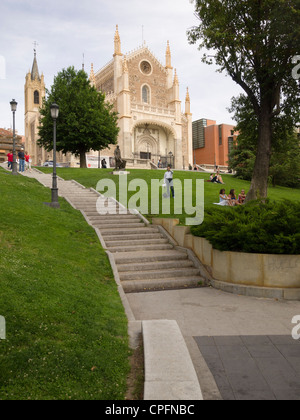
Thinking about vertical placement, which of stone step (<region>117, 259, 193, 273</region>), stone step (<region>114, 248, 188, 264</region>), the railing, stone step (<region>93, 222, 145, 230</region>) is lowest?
stone step (<region>117, 259, 193, 273</region>)

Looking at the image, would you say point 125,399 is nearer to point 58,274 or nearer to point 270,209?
point 58,274

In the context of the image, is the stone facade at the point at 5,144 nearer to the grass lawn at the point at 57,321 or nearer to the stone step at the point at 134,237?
the stone step at the point at 134,237

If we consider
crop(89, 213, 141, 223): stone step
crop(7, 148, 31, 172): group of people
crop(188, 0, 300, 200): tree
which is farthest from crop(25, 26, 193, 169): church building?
crop(89, 213, 141, 223): stone step

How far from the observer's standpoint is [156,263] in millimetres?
8898

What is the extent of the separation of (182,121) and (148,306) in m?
55.2

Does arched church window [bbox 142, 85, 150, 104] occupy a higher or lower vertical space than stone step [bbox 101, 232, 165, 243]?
higher

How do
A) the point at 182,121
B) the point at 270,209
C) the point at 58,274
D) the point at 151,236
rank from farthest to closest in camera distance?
the point at 182,121 < the point at 151,236 < the point at 270,209 < the point at 58,274

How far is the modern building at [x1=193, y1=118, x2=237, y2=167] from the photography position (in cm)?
6259

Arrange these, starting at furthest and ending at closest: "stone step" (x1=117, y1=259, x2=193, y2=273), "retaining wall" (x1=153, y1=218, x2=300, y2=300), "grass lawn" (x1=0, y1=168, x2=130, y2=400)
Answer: "stone step" (x1=117, y1=259, x2=193, y2=273)
"retaining wall" (x1=153, y1=218, x2=300, y2=300)
"grass lawn" (x1=0, y1=168, x2=130, y2=400)

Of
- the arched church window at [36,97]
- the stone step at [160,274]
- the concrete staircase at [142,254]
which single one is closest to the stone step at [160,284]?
the concrete staircase at [142,254]

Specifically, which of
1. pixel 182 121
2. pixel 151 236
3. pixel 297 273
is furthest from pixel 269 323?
pixel 182 121

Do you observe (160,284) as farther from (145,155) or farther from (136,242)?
(145,155)

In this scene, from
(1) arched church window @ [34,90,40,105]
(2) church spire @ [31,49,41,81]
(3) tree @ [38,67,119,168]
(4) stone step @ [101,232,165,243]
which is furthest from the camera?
(2) church spire @ [31,49,41,81]

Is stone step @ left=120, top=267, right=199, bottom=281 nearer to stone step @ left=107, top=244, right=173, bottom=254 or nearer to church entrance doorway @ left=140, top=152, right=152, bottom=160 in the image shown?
stone step @ left=107, top=244, right=173, bottom=254
